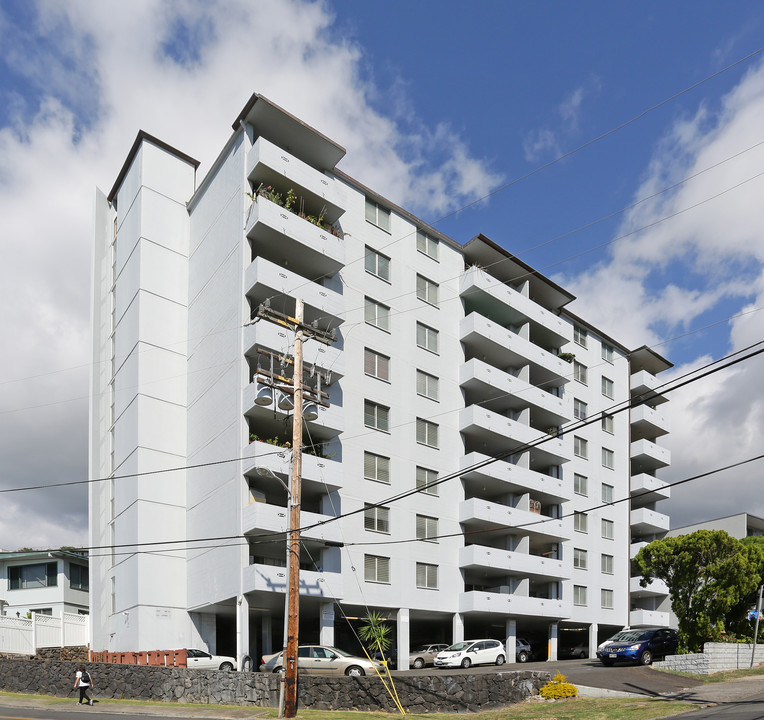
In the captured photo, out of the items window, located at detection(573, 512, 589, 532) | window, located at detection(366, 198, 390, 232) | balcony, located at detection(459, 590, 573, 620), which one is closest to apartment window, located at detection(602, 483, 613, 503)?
window, located at detection(573, 512, 589, 532)

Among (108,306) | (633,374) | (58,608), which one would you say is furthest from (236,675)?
(633,374)

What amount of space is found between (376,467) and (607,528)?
23773 millimetres

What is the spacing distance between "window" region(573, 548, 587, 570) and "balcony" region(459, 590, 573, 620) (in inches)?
170

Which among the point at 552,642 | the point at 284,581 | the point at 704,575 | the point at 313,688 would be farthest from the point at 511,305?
the point at 313,688

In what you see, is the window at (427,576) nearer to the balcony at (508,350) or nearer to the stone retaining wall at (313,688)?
the balcony at (508,350)

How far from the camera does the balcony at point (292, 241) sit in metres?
38.4

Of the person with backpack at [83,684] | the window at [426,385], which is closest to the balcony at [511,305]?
the window at [426,385]

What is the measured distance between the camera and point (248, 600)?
35844 mm

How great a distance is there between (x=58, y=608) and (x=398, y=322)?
103 ft

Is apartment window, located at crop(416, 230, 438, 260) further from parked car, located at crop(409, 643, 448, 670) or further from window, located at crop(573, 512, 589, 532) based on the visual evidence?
parked car, located at crop(409, 643, 448, 670)

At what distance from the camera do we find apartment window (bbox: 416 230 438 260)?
48406 mm

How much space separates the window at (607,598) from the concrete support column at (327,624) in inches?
1010

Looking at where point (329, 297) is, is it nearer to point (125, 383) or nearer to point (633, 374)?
point (125, 383)

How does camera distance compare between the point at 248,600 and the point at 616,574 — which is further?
the point at 616,574
